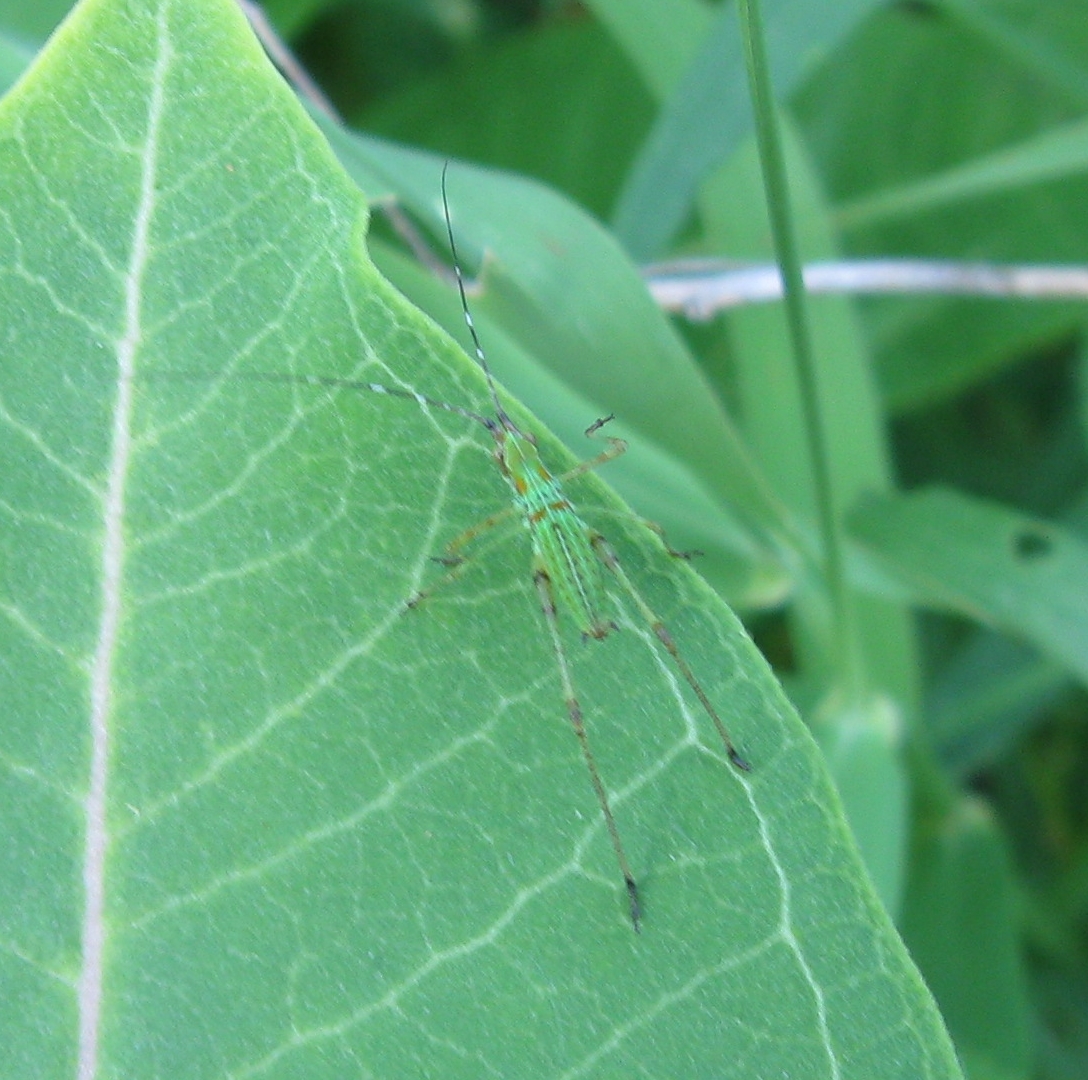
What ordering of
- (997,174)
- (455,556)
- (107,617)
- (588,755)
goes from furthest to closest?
1. (997,174)
2. (455,556)
3. (588,755)
4. (107,617)

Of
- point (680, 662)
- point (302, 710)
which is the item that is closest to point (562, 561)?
point (680, 662)

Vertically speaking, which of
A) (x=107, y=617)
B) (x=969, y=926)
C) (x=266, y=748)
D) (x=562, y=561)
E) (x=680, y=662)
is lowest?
(x=969, y=926)

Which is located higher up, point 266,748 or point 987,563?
point 266,748

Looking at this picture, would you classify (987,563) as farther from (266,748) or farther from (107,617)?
(107,617)

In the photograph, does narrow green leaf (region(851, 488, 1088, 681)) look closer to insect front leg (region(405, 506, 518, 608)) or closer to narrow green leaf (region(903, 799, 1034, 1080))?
narrow green leaf (region(903, 799, 1034, 1080))

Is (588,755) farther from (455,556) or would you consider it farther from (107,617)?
(107,617)

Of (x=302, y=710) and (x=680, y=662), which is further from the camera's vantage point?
(x=680, y=662)

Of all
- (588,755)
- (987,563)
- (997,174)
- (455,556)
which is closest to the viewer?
(588,755)
